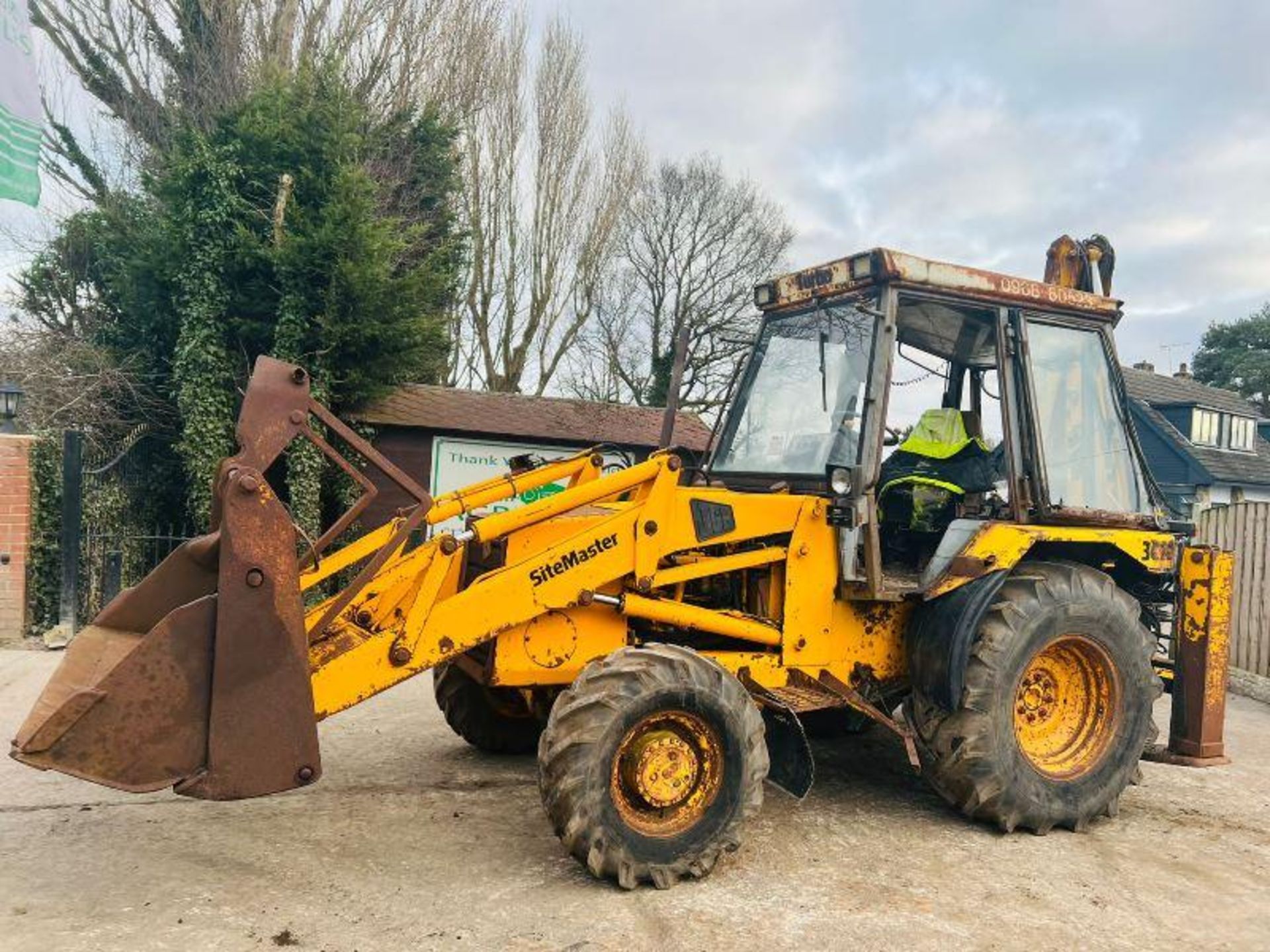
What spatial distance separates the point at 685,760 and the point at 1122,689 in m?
2.51

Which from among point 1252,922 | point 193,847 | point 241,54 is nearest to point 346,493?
point 241,54

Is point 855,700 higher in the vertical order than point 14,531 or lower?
lower

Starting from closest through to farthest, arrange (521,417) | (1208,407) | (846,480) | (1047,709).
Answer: (846,480) < (1047,709) < (521,417) < (1208,407)

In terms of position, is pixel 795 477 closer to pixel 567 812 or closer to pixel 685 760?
pixel 685 760

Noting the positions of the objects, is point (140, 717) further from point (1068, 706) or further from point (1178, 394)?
point (1178, 394)

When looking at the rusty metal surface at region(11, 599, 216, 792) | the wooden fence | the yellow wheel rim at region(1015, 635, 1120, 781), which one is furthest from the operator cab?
the wooden fence

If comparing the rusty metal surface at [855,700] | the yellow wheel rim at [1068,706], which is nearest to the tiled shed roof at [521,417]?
the yellow wheel rim at [1068,706]

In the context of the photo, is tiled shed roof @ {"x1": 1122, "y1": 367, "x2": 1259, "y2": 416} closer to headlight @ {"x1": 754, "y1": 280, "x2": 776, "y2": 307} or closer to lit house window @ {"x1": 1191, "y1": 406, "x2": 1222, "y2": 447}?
lit house window @ {"x1": 1191, "y1": 406, "x2": 1222, "y2": 447}

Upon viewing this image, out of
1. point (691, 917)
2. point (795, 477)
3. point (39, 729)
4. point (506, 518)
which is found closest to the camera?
point (39, 729)

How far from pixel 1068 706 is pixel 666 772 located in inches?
96.6

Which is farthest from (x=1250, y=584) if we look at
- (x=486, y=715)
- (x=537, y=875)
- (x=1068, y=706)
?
(x=537, y=875)

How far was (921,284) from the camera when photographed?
15.9ft

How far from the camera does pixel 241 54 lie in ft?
49.3

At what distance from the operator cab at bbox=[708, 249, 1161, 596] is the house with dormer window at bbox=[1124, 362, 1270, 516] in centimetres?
2656
